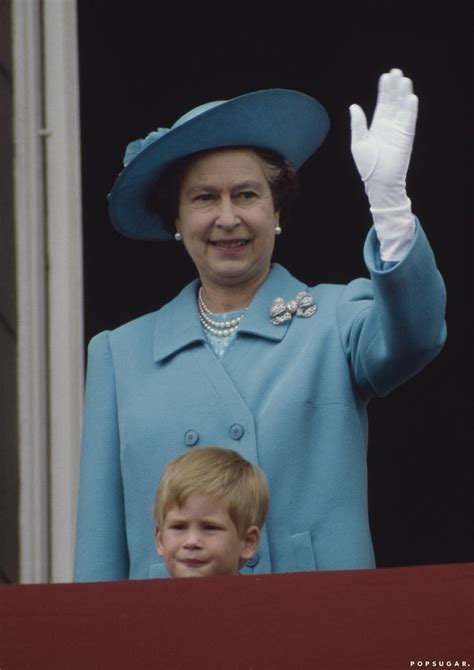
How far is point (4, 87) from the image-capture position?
518 cm

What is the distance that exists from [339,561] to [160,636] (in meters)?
0.83

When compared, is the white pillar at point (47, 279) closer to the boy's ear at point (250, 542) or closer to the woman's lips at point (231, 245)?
the woman's lips at point (231, 245)

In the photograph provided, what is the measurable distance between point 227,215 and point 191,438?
17.0 inches

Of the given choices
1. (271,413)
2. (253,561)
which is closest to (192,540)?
(253,561)

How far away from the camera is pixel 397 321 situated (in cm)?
352

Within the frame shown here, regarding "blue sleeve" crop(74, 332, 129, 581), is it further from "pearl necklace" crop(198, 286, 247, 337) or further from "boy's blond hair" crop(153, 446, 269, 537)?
"boy's blond hair" crop(153, 446, 269, 537)

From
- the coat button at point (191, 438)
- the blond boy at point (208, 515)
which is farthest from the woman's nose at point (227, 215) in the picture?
the blond boy at point (208, 515)

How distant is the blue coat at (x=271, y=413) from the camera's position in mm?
3693

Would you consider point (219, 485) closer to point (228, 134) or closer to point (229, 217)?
point (229, 217)

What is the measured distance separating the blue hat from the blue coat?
0.84ft

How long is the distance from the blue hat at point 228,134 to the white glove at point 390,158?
1.38 feet

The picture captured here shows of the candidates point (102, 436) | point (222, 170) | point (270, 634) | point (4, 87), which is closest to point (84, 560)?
point (102, 436)

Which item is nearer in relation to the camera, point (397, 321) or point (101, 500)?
point (397, 321)

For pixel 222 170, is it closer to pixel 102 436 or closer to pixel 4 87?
pixel 102 436
